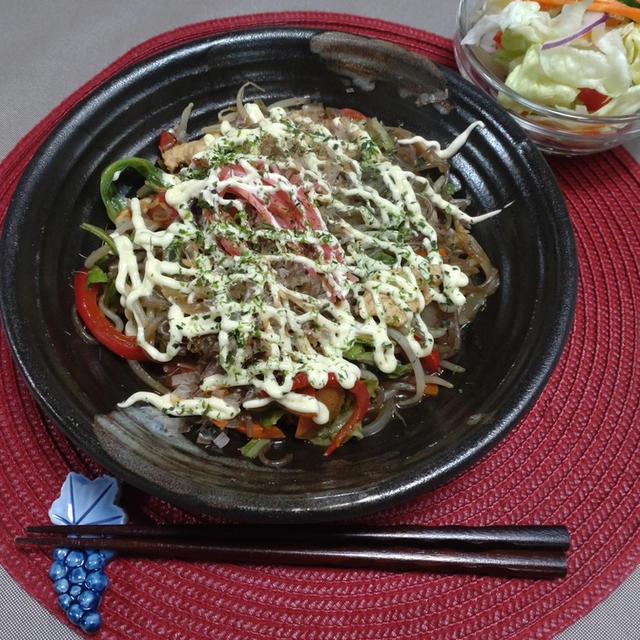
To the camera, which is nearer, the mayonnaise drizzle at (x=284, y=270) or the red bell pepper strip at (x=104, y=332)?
the mayonnaise drizzle at (x=284, y=270)

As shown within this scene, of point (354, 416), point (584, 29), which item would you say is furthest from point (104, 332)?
point (584, 29)

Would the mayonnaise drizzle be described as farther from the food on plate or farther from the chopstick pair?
the food on plate

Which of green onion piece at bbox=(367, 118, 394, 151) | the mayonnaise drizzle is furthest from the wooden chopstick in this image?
green onion piece at bbox=(367, 118, 394, 151)

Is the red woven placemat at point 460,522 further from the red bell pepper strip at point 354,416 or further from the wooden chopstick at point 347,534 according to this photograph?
the red bell pepper strip at point 354,416

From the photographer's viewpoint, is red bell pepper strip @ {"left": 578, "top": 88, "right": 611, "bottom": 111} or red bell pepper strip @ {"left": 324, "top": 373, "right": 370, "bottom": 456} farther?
red bell pepper strip @ {"left": 578, "top": 88, "right": 611, "bottom": 111}

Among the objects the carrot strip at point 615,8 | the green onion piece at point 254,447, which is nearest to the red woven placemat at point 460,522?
the green onion piece at point 254,447

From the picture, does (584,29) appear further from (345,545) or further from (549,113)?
(345,545)
